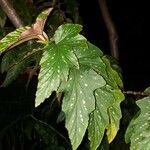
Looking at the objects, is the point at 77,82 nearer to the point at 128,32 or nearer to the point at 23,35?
the point at 23,35

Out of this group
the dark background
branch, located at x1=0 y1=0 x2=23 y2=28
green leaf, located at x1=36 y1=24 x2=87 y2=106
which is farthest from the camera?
the dark background

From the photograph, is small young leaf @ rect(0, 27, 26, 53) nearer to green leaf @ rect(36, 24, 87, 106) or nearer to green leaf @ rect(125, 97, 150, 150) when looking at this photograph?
green leaf @ rect(36, 24, 87, 106)

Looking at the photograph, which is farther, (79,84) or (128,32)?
(128,32)

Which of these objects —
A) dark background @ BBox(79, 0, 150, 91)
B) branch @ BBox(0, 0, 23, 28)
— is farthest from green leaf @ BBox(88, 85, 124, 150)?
dark background @ BBox(79, 0, 150, 91)

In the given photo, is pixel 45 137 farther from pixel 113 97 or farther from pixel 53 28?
pixel 113 97

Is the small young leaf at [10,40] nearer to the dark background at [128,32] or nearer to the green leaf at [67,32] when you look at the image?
the green leaf at [67,32]

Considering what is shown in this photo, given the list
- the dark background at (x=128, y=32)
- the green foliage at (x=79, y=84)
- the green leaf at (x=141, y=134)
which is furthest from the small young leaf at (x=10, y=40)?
the dark background at (x=128, y=32)

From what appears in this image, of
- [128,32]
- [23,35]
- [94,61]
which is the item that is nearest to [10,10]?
[23,35]
